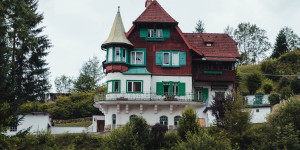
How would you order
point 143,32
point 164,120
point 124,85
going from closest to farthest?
point 124,85, point 164,120, point 143,32

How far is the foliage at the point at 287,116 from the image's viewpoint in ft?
105

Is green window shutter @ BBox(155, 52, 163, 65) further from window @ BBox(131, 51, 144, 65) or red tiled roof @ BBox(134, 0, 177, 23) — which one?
red tiled roof @ BBox(134, 0, 177, 23)

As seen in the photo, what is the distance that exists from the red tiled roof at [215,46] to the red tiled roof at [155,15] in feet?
15.1

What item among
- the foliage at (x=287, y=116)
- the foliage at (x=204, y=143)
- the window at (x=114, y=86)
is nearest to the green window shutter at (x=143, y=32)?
the window at (x=114, y=86)

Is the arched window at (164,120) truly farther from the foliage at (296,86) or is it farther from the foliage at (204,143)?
the foliage at (296,86)

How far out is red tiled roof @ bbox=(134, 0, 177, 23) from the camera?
43.2 m

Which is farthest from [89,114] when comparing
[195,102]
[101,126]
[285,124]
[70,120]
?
[285,124]

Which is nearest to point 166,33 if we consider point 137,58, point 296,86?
point 137,58

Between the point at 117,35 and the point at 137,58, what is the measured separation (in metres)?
3.14

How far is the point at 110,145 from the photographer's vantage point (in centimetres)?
3228

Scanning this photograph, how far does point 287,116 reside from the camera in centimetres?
3266

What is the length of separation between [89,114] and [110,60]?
1607cm

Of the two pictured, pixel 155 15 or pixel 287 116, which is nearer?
pixel 287 116

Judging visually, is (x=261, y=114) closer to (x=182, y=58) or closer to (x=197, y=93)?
(x=197, y=93)
